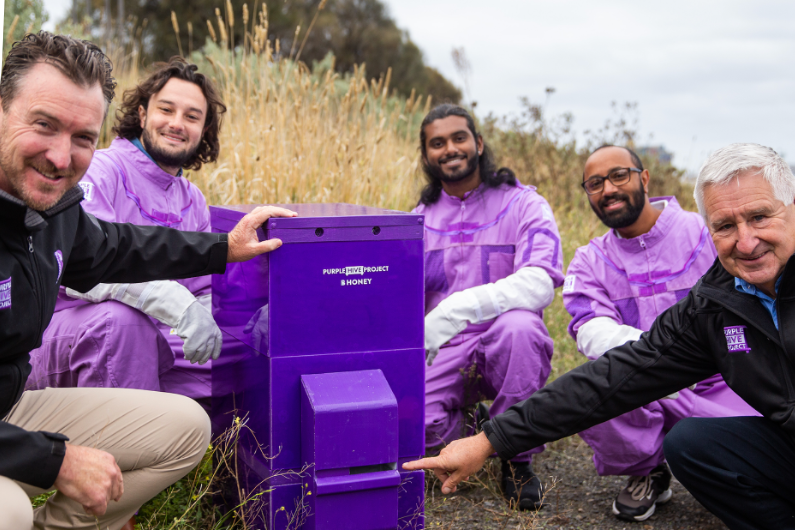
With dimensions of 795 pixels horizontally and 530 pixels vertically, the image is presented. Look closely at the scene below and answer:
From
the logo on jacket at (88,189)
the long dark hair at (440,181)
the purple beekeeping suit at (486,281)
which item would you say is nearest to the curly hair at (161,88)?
the logo on jacket at (88,189)

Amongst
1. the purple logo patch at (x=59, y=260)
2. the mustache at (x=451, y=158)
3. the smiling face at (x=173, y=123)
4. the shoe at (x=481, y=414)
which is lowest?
the shoe at (x=481, y=414)

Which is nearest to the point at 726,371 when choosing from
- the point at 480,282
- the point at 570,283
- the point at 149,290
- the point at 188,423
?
the point at 570,283

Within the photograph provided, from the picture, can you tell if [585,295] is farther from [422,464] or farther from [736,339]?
[422,464]

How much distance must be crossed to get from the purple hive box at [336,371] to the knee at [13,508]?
639 millimetres

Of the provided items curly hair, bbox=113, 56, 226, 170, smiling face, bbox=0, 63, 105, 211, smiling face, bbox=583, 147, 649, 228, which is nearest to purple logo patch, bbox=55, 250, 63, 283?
smiling face, bbox=0, 63, 105, 211

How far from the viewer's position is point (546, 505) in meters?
3.07

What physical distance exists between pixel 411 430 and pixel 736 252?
3.73ft

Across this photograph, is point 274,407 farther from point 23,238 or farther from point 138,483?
point 23,238

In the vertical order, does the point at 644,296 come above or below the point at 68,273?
below

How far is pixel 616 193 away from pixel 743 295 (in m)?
1.08

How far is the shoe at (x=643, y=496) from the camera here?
9.65 ft

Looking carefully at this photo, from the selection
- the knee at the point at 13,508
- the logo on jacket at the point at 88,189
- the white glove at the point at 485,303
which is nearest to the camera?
the knee at the point at 13,508

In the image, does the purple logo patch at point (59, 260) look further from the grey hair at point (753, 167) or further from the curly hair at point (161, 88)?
the grey hair at point (753, 167)

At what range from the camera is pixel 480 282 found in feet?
11.6
